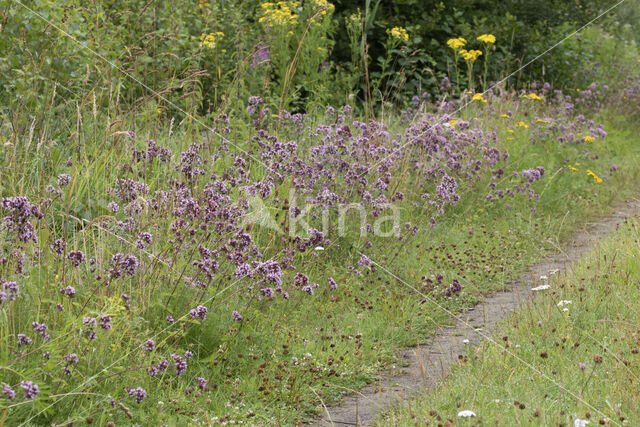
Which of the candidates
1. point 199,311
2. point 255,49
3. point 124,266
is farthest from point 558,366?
point 255,49

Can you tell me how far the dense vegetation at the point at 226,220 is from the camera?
3.52 metres

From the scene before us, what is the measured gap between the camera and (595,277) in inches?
210

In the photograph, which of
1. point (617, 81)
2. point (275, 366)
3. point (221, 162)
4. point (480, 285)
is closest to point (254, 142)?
point (221, 162)

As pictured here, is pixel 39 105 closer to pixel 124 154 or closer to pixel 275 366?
pixel 124 154

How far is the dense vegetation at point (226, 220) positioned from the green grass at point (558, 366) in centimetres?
63

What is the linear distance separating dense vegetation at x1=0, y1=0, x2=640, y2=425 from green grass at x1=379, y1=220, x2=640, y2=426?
0.63 metres

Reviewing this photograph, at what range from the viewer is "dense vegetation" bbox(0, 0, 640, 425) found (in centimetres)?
352

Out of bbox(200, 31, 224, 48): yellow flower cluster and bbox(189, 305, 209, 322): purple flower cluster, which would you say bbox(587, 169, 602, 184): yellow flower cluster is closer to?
bbox(200, 31, 224, 48): yellow flower cluster

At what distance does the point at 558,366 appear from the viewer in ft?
13.1

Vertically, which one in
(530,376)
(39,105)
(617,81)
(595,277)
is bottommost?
(617,81)

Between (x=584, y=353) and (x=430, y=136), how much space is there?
3.29 metres

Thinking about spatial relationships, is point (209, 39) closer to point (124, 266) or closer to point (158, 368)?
point (124, 266)

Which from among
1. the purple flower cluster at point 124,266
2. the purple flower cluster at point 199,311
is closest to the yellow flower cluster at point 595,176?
the purple flower cluster at point 199,311

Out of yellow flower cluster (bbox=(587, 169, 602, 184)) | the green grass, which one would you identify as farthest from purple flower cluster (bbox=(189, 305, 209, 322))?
yellow flower cluster (bbox=(587, 169, 602, 184))
